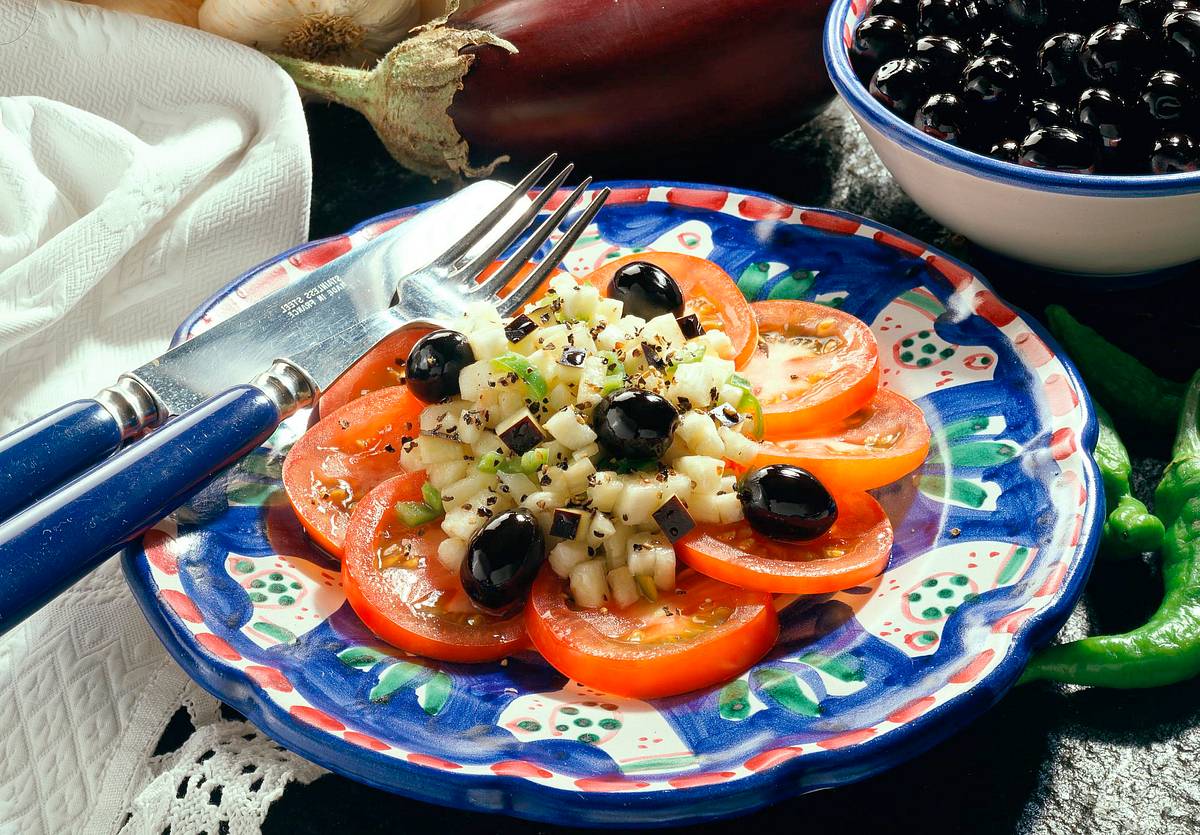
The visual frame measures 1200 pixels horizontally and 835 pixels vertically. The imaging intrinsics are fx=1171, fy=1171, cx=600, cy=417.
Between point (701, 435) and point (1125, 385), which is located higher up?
point (701, 435)

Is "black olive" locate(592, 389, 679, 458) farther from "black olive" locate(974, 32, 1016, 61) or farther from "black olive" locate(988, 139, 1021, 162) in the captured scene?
"black olive" locate(974, 32, 1016, 61)

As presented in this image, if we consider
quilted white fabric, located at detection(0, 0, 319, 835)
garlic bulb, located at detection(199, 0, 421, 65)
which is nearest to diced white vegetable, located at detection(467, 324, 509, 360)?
quilted white fabric, located at detection(0, 0, 319, 835)

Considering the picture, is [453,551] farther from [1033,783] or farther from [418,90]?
[418,90]

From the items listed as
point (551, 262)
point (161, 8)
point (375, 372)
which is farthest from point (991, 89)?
A: point (161, 8)

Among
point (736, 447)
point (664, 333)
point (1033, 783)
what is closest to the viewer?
point (1033, 783)

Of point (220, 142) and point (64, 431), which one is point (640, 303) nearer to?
point (64, 431)

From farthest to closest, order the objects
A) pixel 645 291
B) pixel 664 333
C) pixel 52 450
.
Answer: pixel 645 291
pixel 664 333
pixel 52 450

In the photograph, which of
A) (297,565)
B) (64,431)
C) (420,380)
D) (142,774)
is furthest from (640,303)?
(142,774)
